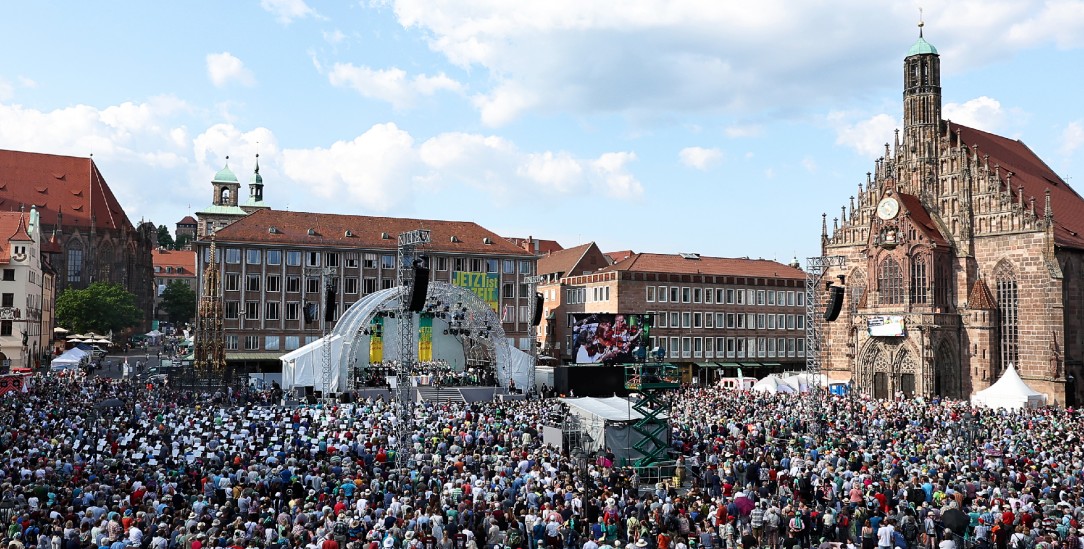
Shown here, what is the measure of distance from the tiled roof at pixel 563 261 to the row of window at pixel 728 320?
1093cm

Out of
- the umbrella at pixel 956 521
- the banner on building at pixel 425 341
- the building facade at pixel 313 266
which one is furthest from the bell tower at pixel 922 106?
the umbrella at pixel 956 521

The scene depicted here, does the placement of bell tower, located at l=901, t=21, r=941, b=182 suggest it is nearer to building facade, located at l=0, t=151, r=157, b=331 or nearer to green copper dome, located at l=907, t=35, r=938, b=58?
green copper dome, located at l=907, t=35, r=938, b=58

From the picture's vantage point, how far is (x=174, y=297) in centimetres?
10956

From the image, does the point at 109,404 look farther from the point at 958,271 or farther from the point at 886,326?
the point at 958,271

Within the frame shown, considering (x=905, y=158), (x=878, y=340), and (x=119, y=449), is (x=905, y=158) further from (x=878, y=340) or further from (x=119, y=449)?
(x=119, y=449)

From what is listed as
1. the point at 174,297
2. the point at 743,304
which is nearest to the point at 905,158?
the point at 743,304

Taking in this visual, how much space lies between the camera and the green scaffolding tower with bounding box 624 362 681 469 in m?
23.6

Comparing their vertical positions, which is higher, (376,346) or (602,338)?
(602,338)

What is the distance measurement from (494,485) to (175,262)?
12783 cm

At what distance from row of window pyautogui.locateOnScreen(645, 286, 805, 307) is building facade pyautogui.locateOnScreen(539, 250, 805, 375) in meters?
0.07

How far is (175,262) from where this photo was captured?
13562 centimetres

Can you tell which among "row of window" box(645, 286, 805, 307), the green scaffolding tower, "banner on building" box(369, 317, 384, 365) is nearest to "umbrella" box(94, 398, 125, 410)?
the green scaffolding tower

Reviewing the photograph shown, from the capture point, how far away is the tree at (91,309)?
75062 millimetres

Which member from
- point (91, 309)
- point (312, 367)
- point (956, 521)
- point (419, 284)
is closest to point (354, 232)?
point (312, 367)
